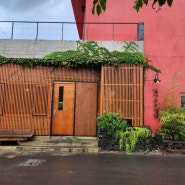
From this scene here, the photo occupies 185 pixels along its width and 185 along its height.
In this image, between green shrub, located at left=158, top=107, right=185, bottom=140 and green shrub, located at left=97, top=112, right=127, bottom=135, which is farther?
green shrub, located at left=158, top=107, right=185, bottom=140

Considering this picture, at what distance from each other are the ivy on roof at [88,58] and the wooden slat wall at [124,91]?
33 cm

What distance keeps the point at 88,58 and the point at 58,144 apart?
405 centimetres

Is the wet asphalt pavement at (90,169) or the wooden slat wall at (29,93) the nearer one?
the wet asphalt pavement at (90,169)

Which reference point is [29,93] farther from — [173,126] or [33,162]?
[173,126]

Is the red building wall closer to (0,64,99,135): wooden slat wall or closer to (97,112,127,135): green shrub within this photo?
(97,112,127,135): green shrub

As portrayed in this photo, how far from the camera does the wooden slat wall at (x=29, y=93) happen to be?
1207 centimetres

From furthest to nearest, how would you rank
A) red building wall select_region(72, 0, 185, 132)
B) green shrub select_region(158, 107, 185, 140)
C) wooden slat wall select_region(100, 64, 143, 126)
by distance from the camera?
red building wall select_region(72, 0, 185, 132)
wooden slat wall select_region(100, 64, 143, 126)
green shrub select_region(158, 107, 185, 140)

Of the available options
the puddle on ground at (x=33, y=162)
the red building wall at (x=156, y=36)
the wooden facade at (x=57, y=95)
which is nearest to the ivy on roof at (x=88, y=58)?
the wooden facade at (x=57, y=95)

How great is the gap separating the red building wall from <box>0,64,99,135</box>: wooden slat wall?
2.81 meters

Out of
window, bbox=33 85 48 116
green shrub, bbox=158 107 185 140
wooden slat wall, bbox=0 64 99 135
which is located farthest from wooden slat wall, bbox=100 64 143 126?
window, bbox=33 85 48 116

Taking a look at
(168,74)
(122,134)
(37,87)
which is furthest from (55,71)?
(168,74)

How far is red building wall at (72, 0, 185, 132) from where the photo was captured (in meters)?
12.8

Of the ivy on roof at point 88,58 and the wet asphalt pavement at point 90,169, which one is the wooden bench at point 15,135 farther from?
the ivy on roof at point 88,58

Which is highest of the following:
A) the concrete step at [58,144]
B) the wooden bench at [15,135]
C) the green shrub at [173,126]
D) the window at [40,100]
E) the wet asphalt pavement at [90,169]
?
the window at [40,100]
